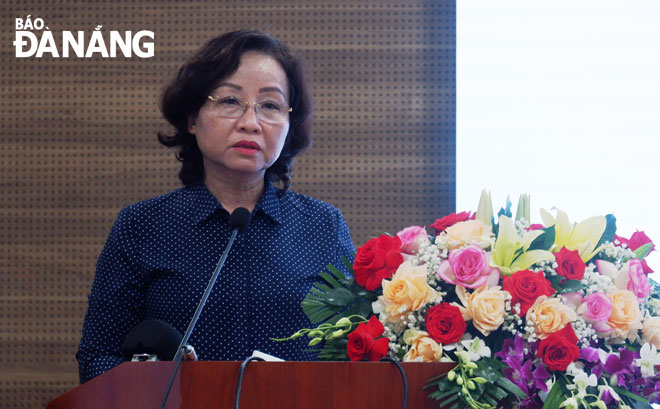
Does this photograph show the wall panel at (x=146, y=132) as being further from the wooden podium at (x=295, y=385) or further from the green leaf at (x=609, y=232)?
the wooden podium at (x=295, y=385)

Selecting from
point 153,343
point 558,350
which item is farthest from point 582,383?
point 153,343

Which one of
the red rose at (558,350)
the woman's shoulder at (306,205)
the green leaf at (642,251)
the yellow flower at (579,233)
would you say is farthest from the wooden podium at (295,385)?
the woman's shoulder at (306,205)

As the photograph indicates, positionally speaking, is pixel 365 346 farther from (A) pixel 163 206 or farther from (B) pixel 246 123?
(A) pixel 163 206

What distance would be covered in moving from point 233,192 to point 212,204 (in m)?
0.08

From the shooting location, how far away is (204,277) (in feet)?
7.17

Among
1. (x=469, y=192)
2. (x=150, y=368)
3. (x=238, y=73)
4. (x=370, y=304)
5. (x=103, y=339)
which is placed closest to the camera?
(x=150, y=368)

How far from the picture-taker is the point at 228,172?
2.32m

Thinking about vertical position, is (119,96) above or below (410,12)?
below

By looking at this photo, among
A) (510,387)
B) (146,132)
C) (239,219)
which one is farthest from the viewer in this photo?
(146,132)

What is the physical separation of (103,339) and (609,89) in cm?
258

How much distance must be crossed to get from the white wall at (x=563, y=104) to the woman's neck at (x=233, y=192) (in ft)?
4.97

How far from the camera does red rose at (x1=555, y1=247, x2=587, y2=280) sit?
1386 millimetres

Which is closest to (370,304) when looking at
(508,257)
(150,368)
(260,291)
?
(508,257)

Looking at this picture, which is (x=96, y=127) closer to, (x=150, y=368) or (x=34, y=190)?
(x=34, y=190)
